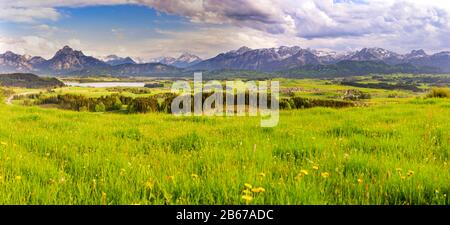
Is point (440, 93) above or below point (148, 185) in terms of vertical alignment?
above

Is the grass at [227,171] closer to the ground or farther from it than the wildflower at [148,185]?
closer to the ground

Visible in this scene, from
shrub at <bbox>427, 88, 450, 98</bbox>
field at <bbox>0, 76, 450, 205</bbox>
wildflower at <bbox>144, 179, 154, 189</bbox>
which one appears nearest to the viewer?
field at <bbox>0, 76, 450, 205</bbox>

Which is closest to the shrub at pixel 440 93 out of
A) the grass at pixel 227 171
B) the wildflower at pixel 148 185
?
the grass at pixel 227 171

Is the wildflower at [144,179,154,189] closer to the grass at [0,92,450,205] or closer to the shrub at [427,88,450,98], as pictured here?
the grass at [0,92,450,205]

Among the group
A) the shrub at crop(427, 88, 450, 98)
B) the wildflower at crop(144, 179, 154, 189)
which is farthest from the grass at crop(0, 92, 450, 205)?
the shrub at crop(427, 88, 450, 98)

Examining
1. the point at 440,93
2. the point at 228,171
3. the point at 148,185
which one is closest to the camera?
the point at 148,185

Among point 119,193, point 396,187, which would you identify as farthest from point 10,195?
point 396,187

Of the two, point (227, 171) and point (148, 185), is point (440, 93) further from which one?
point (148, 185)

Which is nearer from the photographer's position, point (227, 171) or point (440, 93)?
point (227, 171)

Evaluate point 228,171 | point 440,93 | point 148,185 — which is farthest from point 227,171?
point 440,93

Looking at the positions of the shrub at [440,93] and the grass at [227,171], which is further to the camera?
the shrub at [440,93]

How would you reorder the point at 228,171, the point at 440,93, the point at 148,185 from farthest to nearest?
the point at 440,93 → the point at 228,171 → the point at 148,185

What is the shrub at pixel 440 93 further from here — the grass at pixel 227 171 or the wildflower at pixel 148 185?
the wildflower at pixel 148 185

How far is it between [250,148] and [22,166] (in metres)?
4.28
